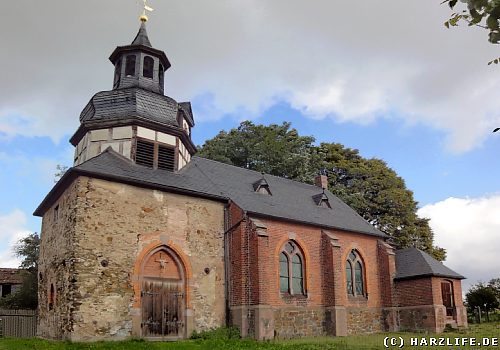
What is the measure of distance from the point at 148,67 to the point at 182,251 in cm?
959

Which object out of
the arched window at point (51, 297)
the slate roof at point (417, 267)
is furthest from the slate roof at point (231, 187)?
the arched window at point (51, 297)

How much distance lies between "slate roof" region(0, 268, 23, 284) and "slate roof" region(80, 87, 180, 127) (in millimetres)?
28345

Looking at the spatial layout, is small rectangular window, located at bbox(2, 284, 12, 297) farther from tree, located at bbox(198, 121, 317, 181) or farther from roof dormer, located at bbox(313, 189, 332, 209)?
roof dormer, located at bbox(313, 189, 332, 209)

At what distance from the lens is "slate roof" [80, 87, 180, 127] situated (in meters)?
21.7

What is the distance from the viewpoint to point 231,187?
24328mm

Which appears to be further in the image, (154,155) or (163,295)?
(154,155)

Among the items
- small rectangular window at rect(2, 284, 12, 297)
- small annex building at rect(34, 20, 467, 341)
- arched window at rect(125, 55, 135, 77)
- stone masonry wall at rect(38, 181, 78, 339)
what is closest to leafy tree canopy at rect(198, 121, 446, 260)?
small annex building at rect(34, 20, 467, 341)

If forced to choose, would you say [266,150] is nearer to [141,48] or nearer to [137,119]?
[141,48]

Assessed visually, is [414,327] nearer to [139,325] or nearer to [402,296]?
[402,296]

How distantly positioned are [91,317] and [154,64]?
12.6 m

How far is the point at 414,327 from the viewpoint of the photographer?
25.9m

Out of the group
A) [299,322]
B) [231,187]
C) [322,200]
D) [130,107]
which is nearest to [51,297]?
[130,107]

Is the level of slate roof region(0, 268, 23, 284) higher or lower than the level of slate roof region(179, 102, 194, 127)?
lower

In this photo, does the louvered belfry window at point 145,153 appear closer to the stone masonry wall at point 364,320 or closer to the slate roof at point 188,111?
the slate roof at point 188,111
